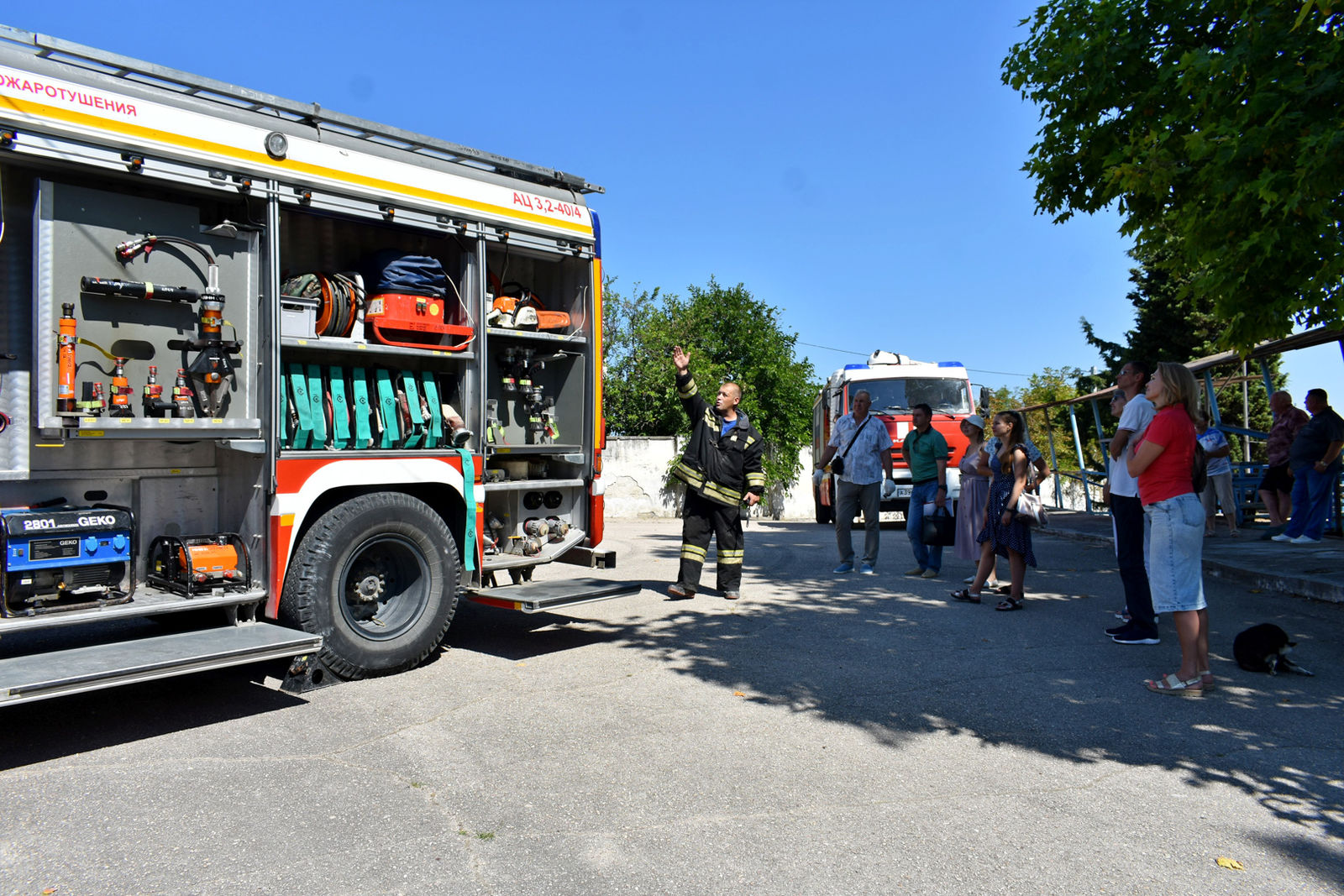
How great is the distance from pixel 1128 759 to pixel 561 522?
13.4 feet

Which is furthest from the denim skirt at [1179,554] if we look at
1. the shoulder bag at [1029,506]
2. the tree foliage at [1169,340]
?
the tree foliage at [1169,340]

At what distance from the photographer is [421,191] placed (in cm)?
591

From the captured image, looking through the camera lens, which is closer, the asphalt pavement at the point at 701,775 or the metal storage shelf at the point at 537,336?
the asphalt pavement at the point at 701,775

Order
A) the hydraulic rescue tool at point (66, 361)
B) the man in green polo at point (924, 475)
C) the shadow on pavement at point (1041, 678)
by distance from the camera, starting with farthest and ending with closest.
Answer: the man in green polo at point (924, 475) → the hydraulic rescue tool at point (66, 361) → the shadow on pavement at point (1041, 678)

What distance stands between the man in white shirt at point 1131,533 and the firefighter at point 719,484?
282cm

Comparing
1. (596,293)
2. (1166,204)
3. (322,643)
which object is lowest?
(322,643)

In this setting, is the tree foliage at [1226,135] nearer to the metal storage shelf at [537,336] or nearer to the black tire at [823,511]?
the metal storage shelf at [537,336]

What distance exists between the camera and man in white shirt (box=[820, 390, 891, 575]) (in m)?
9.97

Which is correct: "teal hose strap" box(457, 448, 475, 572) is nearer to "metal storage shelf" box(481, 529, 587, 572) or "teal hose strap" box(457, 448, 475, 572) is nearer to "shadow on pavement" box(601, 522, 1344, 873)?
"metal storage shelf" box(481, 529, 587, 572)

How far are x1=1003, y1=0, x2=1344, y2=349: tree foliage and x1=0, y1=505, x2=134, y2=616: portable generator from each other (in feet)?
23.3

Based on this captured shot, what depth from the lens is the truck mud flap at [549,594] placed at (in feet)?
19.8

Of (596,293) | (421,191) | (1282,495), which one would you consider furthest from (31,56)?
(1282,495)

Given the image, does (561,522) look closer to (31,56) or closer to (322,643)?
(322,643)

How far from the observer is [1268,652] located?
18.8 feet
